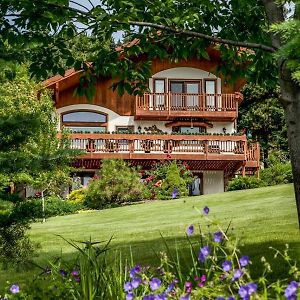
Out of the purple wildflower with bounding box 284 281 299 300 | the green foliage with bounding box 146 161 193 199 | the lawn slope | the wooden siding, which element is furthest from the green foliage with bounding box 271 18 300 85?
the wooden siding

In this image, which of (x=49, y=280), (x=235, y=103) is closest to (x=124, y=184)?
(x=235, y=103)

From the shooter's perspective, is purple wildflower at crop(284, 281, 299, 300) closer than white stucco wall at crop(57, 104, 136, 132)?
Yes

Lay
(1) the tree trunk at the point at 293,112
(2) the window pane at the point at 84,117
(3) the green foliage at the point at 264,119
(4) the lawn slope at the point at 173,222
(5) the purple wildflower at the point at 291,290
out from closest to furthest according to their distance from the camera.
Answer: (5) the purple wildflower at the point at 291,290
(1) the tree trunk at the point at 293,112
(4) the lawn slope at the point at 173,222
(2) the window pane at the point at 84,117
(3) the green foliage at the point at 264,119

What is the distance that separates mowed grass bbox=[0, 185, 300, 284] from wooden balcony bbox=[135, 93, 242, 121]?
11.8 meters

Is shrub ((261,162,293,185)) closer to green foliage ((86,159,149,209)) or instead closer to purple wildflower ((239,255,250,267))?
green foliage ((86,159,149,209))

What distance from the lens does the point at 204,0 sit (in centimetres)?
755

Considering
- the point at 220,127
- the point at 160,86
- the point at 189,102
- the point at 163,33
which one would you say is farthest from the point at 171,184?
the point at 163,33

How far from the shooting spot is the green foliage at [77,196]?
28898 mm

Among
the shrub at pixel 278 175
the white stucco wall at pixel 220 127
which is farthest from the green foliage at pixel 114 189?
the white stucco wall at pixel 220 127

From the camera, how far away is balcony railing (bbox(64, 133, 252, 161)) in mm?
32375

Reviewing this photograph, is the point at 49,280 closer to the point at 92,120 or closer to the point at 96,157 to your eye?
the point at 96,157

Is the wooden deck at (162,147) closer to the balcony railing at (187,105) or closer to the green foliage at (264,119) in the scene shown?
the balcony railing at (187,105)

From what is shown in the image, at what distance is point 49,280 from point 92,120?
31.3 m

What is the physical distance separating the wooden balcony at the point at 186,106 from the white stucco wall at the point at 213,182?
325 centimetres
